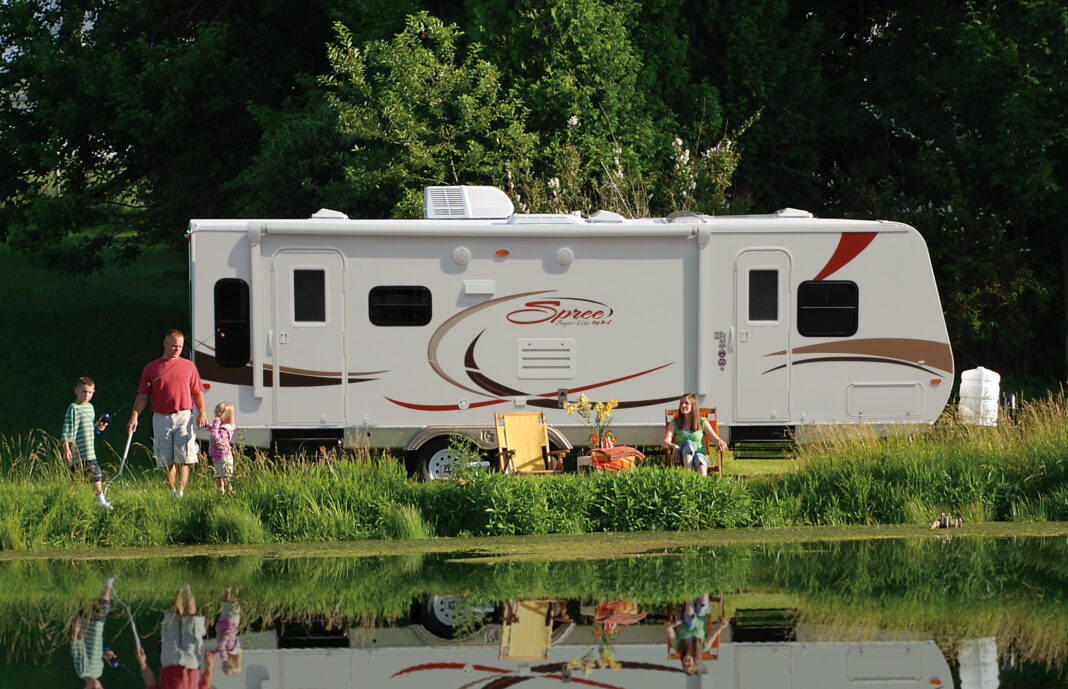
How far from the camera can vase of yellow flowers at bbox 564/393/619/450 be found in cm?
1356

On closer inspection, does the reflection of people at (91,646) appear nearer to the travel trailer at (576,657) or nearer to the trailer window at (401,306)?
the travel trailer at (576,657)

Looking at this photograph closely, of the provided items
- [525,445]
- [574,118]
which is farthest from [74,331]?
[525,445]

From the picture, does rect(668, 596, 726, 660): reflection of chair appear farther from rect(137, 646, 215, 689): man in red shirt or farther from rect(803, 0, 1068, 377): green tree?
rect(803, 0, 1068, 377): green tree

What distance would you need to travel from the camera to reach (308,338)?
44.9 feet

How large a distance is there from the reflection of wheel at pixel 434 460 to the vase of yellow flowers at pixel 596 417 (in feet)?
4.41

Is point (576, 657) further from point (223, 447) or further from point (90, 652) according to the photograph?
point (223, 447)

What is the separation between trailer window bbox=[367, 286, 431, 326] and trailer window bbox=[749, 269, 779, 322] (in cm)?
339

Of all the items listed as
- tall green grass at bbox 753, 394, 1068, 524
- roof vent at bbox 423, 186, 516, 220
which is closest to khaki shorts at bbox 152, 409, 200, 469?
roof vent at bbox 423, 186, 516, 220

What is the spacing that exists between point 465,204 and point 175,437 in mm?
4132

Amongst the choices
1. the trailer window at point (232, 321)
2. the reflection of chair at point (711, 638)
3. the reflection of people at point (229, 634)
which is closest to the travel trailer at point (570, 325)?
the trailer window at point (232, 321)

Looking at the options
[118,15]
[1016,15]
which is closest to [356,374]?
[1016,15]

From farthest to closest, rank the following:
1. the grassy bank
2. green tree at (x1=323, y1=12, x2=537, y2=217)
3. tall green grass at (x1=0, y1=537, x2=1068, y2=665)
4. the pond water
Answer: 1. green tree at (x1=323, y1=12, x2=537, y2=217)
2. the grassy bank
3. tall green grass at (x1=0, y1=537, x2=1068, y2=665)
4. the pond water

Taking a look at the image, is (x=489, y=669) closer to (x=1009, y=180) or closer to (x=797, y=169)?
(x=1009, y=180)

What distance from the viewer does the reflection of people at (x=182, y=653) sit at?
288 inches
